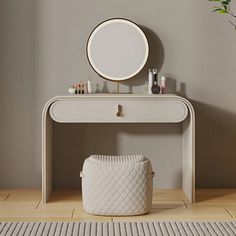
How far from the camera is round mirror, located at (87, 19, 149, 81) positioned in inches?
180

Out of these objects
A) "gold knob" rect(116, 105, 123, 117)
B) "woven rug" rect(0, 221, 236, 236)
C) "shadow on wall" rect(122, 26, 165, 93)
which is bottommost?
"woven rug" rect(0, 221, 236, 236)

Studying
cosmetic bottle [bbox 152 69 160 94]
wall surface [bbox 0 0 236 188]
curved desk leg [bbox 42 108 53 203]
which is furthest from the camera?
wall surface [bbox 0 0 236 188]

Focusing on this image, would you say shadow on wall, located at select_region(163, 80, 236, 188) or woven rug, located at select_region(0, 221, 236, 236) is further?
shadow on wall, located at select_region(163, 80, 236, 188)

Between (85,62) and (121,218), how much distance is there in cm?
133

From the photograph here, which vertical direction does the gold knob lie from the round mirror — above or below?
below

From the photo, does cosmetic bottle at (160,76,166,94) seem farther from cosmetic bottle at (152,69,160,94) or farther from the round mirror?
the round mirror

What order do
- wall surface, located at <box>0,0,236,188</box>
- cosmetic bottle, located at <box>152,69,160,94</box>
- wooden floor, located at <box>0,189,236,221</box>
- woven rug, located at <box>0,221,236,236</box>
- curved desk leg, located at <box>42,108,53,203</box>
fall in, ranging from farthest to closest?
wall surface, located at <box>0,0,236,188</box> → cosmetic bottle, located at <box>152,69,160,94</box> → curved desk leg, located at <box>42,108,53,203</box> → wooden floor, located at <box>0,189,236,221</box> → woven rug, located at <box>0,221,236,236</box>

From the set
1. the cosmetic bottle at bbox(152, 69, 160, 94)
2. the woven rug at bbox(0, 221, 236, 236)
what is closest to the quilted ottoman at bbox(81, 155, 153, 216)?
the woven rug at bbox(0, 221, 236, 236)

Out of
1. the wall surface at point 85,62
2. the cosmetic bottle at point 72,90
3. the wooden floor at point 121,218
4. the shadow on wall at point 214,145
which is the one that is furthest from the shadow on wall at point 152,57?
the wooden floor at point 121,218

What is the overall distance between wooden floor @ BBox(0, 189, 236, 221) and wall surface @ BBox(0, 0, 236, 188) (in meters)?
0.27

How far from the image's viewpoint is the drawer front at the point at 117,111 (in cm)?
422

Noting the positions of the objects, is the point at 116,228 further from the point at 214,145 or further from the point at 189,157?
the point at 214,145

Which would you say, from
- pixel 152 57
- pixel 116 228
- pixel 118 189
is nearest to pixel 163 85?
pixel 152 57

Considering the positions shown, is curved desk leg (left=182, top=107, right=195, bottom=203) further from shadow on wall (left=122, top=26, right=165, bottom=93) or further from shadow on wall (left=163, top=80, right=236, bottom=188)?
shadow on wall (left=122, top=26, right=165, bottom=93)
